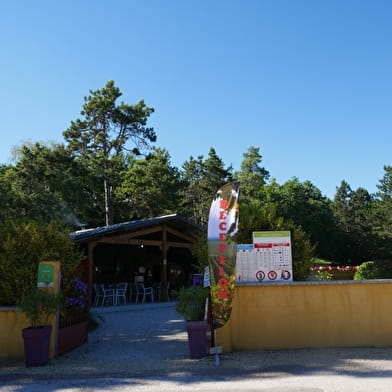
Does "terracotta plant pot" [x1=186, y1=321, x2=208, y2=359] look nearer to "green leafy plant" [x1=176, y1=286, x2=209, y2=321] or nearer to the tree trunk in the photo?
"green leafy plant" [x1=176, y1=286, x2=209, y2=321]

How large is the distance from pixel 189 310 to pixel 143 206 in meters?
23.3

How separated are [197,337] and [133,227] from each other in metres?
8.75

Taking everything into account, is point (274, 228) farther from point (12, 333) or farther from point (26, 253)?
point (12, 333)

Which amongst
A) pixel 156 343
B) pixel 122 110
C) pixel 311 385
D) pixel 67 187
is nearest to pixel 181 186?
pixel 122 110

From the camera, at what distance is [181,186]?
Answer: 102 feet

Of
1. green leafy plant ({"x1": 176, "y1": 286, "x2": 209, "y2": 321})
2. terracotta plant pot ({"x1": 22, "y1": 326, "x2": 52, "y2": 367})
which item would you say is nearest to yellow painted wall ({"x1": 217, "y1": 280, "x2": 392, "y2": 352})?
green leafy plant ({"x1": 176, "y1": 286, "x2": 209, "y2": 321})

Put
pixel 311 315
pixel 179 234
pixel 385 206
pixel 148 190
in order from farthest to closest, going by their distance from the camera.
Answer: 1. pixel 385 206
2. pixel 148 190
3. pixel 179 234
4. pixel 311 315

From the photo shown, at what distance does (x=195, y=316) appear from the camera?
6562 mm

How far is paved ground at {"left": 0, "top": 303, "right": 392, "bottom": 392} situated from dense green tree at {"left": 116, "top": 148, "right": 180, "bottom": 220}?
2144cm

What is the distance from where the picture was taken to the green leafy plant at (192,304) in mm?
6565

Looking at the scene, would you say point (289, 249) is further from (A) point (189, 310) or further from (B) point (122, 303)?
(B) point (122, 303)

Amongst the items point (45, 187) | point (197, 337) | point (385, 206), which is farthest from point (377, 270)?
point (385, 206)

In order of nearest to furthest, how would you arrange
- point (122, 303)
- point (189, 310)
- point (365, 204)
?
point (189, 310) < point (122, 303) < point (365, 204)

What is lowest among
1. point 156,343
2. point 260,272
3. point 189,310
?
point 156,343
